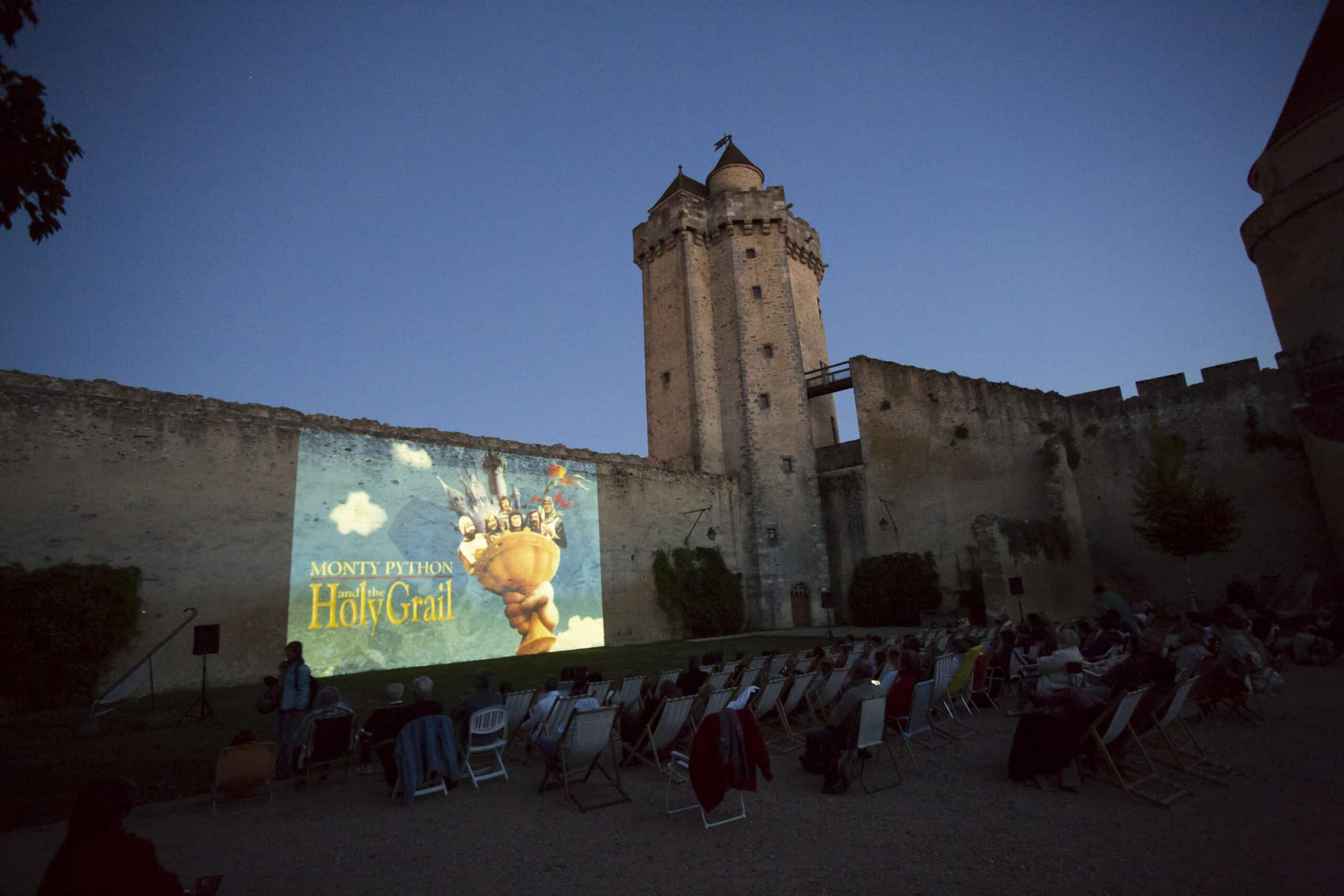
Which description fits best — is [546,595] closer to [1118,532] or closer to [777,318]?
[777,318]

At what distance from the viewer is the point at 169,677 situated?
11.8m

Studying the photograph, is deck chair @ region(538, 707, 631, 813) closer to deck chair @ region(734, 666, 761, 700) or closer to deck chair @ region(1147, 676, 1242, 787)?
deck chair @ region(734, 666, 761, 700)

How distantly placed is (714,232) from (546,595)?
610 inches

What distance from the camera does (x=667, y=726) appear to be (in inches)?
206

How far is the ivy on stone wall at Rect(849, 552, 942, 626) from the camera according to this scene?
66.3ft

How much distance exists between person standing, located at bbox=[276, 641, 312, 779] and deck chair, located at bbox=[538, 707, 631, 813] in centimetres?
257

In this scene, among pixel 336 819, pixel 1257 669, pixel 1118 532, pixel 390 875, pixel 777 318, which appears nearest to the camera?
pixel 390 875

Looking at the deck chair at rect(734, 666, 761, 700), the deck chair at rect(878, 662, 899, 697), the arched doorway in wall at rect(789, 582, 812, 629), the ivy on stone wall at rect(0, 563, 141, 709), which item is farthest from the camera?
the arched doorway in wall at rect(789, 582, 812, 629)

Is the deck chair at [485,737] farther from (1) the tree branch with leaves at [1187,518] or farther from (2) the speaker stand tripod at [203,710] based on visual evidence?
(1) the tree branch with leaves at [1187,518]

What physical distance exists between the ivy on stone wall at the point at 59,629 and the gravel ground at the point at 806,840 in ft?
27.2

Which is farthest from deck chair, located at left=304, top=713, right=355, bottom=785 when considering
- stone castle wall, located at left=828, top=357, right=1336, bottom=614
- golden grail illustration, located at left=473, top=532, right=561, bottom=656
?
stone castle wall, located at left=828, top=357, right=1336, bottom=614

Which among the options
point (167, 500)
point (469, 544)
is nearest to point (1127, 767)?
point (469, 544)

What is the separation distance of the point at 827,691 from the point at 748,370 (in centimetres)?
1778

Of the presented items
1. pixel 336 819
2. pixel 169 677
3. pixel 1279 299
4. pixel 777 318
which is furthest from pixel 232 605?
pixel 1279 299
